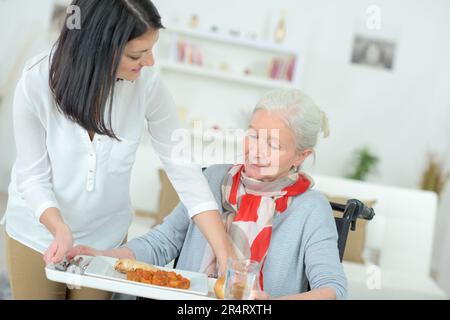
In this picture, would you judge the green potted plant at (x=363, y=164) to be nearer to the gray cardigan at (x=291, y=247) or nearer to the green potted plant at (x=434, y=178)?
the green potted plant at (x=434, y=178)

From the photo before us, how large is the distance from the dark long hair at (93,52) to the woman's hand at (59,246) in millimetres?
237

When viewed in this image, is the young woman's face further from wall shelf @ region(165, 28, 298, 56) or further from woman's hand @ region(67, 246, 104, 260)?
wall shelf @ region(165, 28, 298, 56)

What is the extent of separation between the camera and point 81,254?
140 cm

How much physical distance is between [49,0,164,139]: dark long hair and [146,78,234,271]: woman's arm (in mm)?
219

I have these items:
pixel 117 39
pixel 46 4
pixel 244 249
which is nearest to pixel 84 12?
pixel 117 39

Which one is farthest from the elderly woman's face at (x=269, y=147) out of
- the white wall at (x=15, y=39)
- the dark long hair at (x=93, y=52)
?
the white wall at (x=15, y=39)

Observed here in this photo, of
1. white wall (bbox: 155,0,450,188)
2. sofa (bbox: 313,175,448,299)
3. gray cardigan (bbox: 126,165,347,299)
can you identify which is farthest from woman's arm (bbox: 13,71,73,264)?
white wall (bbox: 155,0,450,188)


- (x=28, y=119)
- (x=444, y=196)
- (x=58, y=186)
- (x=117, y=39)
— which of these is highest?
(x=117, y=39)

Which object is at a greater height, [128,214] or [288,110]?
[288,110]

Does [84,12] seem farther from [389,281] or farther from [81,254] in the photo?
[389,281]

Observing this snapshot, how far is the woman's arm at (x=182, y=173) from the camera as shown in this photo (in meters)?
1.55

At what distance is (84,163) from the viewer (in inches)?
60.6

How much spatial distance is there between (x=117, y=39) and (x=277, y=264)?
0.66 meters

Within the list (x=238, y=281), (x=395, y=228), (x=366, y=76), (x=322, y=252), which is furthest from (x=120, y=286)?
(x=366, y=76)
